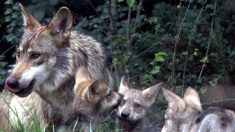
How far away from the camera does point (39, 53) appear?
7.43m

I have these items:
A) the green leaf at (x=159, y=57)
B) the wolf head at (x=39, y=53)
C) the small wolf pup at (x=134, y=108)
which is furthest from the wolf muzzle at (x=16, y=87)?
the green leaf at (x=159, y=57)

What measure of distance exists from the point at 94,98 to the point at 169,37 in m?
2.71

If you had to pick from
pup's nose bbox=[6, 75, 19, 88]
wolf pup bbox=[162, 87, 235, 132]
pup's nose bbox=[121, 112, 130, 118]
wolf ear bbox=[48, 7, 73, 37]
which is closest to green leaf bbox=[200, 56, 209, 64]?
wolf pup bbox=[162, 87, 235, 132]

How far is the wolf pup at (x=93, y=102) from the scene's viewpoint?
23.4ft

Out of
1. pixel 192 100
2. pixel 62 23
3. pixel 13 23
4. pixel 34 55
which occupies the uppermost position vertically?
pixel 62 23

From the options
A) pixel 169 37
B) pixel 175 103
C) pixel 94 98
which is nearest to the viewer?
pixel 175 103

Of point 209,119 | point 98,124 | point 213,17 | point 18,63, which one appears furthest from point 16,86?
point 213,17

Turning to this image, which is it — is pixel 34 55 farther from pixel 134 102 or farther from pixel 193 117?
pixel 193 117

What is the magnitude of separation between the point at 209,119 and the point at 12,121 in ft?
7.81

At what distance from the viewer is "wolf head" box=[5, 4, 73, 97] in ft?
23.9

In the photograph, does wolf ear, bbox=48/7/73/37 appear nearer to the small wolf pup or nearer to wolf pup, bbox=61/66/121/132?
wolf pup, bbox=61/66/121/132

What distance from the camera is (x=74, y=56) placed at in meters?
7.71

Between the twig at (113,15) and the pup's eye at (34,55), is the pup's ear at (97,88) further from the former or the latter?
the twig at (113,15)

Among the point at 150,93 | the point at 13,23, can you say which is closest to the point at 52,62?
the point at 150,93
